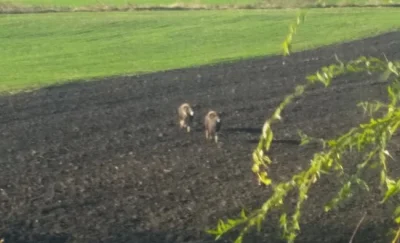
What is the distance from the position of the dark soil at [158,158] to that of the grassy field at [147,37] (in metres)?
4.75

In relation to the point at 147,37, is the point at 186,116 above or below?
above

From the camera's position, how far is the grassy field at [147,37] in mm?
34594

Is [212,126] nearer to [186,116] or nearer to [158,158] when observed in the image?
[186,116]

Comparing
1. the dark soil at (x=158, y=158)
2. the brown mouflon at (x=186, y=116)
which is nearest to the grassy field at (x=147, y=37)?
the dark soil at (x=158, y=158)

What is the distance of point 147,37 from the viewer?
144 ft

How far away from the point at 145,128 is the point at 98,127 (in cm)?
87

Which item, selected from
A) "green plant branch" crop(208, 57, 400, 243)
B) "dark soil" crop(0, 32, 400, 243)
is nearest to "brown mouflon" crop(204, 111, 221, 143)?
"dark soil" crop(0, 32, 400, 243)

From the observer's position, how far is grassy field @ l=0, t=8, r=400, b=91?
34.6 meters

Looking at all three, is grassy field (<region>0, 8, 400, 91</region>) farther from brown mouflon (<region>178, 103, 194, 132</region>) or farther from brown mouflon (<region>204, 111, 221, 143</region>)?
brown mouflon (<region>204, 111, 221, 143</region>)

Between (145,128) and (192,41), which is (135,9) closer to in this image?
(192,41)

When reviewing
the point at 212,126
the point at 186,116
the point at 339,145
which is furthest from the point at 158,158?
the point at 339,145

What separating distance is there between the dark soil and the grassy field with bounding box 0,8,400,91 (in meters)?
4.75

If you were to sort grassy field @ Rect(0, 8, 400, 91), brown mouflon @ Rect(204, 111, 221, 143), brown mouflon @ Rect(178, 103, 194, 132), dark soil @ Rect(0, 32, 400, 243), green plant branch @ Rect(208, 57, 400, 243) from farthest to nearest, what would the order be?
grassy field @ Rect(0, 8, 400, 91) < brown mouflon @ Rect(178, 103, 194, 132) < brown mouflon @ Rect(204, 111, 221, 143) < dark soil @ Rect(0, 32, 400, 243) < green plant branch @ Rect(208, 57, 400, 243)

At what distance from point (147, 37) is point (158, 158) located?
86.1 ft
